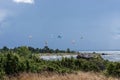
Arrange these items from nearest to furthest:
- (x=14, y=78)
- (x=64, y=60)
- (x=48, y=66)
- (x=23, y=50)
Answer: (x=14, y=78)
(x=48, y=66)
(x=64, y=60)
(x=23, y=50)

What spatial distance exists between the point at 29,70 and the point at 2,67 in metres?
2.30

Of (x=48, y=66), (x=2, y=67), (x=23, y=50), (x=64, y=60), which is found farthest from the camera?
(x=23, y=50)

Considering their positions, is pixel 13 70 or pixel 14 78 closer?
pixel 14 78

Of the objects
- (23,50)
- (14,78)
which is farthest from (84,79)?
(23,50)

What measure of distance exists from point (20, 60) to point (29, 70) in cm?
90

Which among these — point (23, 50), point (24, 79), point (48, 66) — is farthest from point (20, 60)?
point (23, 50)

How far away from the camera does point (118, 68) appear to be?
97.5ft

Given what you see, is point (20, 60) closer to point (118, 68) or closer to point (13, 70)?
point (13, 70)

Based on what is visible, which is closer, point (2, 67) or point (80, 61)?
point (2, 67)

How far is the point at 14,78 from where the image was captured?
72.6 feet

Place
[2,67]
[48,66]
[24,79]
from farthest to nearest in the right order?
[48,66], [2,67], [24,79]

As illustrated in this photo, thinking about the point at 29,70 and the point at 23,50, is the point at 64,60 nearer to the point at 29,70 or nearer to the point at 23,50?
the point at 23,50

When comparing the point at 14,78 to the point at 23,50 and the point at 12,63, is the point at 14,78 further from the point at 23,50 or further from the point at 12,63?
the point at 23,50

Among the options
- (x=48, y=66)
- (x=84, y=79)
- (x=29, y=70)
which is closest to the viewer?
(x=84, y=79)
